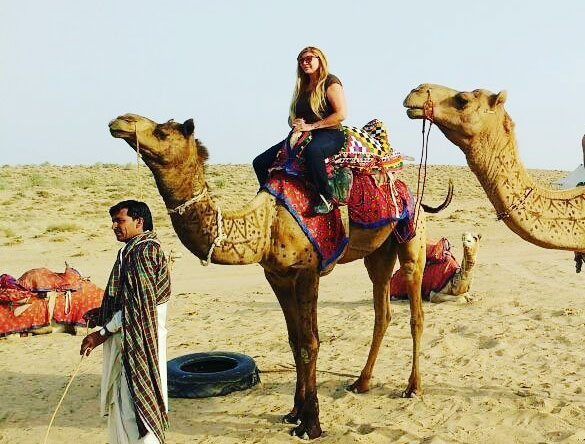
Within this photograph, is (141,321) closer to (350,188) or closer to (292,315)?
(292,315)

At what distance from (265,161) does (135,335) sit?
1.89 metres

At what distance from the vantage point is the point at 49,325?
331 inches

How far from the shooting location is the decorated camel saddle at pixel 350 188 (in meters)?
4.56

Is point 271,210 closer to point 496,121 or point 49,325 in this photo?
point 496,121

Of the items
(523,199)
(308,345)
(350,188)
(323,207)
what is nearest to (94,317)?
(308,345)

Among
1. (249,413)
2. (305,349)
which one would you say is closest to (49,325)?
(249,413)

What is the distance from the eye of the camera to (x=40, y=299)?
8352 millimetres

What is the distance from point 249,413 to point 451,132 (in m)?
3.24

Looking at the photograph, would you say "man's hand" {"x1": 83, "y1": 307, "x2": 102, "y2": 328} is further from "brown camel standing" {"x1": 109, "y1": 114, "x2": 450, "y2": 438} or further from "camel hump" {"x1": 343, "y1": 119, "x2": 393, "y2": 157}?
"camel hump" {"x1": 343, "y1": 119, "x2": 393, "y2": 157}

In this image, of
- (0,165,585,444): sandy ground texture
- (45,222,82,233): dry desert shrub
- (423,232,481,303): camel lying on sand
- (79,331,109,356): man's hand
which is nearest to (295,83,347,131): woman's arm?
(0,165,585,444): sandy ground texture

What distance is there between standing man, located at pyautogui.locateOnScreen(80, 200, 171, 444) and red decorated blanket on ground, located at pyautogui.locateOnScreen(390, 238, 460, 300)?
256 inches

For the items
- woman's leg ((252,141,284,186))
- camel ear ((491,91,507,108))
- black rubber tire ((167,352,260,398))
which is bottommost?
black rubber tire ((167,352,260,398))

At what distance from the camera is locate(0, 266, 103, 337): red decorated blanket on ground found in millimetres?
8141

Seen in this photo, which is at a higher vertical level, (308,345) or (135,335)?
(135,335)
